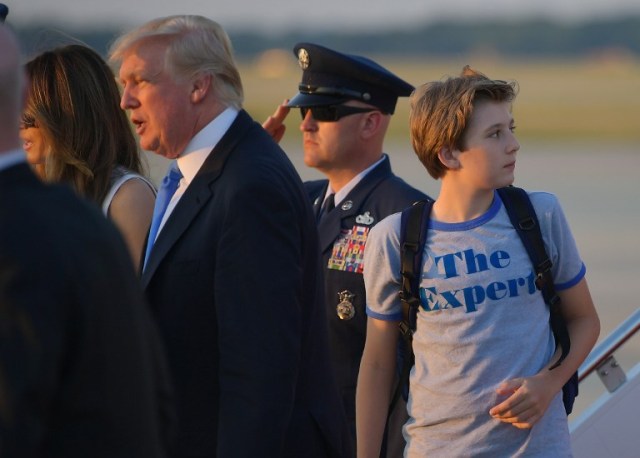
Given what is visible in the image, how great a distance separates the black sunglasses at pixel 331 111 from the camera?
445 cm

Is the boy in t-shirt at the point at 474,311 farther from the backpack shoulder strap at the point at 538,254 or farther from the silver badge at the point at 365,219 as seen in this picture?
the silver badge at the point at 365,219

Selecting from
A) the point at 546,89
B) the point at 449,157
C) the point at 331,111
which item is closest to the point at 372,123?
the point at 331,111

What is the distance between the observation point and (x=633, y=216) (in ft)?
65.8

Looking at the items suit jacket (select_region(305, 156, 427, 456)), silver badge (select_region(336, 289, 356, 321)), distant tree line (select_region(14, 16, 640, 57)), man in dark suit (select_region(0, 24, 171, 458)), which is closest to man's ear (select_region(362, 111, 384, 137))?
suit jacket (select_region(305, 156, 427, 456))

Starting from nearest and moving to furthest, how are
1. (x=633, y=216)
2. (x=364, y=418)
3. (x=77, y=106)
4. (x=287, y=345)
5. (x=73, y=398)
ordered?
(x=73, y=398) < (x=287, y=345) < (x=364, y=418) < (x=77, y=106) < (x=633, y=216)

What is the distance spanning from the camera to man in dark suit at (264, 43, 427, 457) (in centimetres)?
388

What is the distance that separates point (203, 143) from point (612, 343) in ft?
4.52

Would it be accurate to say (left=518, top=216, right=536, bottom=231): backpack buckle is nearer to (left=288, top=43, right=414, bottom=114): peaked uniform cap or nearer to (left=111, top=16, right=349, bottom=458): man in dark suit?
(left=111, top=16, right=349, bottom=458): man in dark suit

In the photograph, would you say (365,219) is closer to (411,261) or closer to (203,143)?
(411,261)

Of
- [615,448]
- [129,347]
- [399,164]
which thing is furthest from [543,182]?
[129,347]

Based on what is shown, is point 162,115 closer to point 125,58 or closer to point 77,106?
point 125,58

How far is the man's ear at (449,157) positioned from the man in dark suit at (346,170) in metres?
0.75

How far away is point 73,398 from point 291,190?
1178mm

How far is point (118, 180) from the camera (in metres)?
3.52
